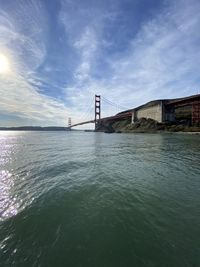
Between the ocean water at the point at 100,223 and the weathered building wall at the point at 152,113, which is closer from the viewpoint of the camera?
the ocean water at the point at 100,223

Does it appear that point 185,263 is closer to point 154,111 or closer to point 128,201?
point 128,201

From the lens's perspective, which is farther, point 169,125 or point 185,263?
point 169,125

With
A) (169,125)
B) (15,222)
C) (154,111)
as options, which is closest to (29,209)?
(15,222)

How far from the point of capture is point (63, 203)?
21.5 feet

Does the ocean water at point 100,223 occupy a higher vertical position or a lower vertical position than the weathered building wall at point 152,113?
lower

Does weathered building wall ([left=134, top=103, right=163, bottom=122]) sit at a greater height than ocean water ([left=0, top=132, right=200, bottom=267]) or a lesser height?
greater

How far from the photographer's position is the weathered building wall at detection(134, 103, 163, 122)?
8660cm

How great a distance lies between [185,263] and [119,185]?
5.02 meters

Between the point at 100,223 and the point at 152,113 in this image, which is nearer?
the point at 100,223

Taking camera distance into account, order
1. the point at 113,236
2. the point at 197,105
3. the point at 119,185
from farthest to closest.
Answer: the point at 197,105 < the point at 119,185 < the point at 113,236

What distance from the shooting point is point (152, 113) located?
3656 inches

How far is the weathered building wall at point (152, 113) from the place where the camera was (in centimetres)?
8660

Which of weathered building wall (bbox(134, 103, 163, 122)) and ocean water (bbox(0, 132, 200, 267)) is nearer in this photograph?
ocean water (bbox(0, 132, 200, 267))

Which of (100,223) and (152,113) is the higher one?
(152,113)
